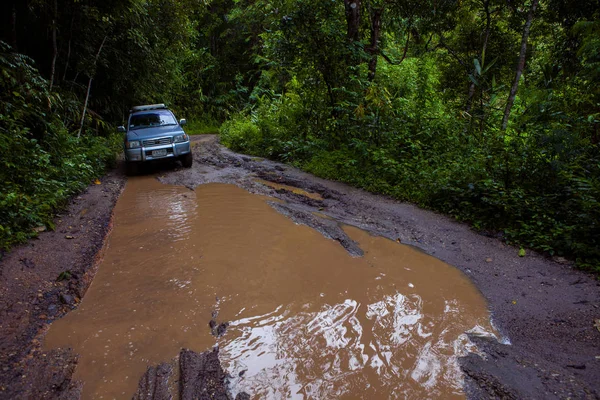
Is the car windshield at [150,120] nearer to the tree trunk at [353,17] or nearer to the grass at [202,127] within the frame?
the tree trunk at [353,17]

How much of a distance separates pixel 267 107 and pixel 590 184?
43.4ft

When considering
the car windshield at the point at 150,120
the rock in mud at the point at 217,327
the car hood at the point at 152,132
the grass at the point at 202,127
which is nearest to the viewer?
the rock in mud at the point at 217,327

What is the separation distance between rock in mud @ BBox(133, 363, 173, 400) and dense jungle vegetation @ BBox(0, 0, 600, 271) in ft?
10.1

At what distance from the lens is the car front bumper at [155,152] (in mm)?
8906

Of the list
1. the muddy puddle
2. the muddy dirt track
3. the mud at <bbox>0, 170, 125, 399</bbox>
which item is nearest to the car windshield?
the muddy dirt track

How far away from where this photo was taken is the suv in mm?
8945

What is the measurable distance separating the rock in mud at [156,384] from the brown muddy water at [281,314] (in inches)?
2.3

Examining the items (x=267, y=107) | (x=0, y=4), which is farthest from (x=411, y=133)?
(x=0, y=4)

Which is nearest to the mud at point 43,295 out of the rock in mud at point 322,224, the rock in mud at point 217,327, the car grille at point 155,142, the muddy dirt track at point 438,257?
the muddy dirt track at point 438,257

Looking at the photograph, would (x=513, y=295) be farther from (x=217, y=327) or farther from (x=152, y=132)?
(x=152, y=132)

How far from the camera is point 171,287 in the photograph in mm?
3826

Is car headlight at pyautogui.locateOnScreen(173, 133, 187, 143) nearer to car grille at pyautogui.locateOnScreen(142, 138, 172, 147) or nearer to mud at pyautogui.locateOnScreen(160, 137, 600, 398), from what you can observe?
car grille at pyautogui.locateOnScreen(142, 138, 172, 147)

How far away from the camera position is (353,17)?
9727 mm

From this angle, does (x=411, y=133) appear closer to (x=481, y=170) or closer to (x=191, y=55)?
(x=481, y=170)
